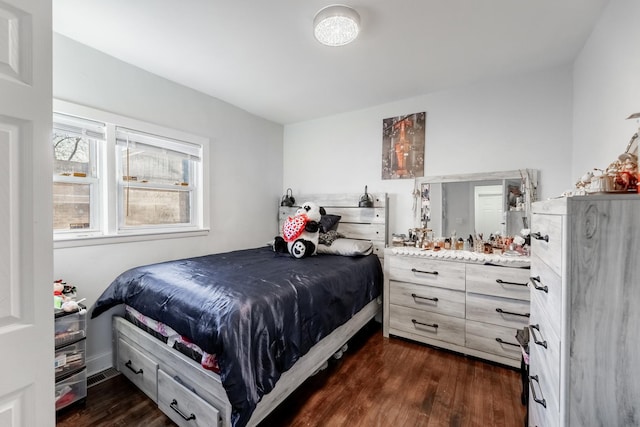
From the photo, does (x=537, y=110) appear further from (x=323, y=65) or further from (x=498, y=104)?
(x=323, y=65)

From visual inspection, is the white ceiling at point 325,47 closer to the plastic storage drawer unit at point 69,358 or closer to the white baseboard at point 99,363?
the plastic storage drawer unit at point 69,358

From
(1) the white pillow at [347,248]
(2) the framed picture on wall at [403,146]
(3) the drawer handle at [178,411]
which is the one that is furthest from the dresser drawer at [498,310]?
(3) the drawer handle at [178,411]

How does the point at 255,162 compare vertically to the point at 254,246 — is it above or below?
above

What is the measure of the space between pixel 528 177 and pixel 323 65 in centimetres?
206

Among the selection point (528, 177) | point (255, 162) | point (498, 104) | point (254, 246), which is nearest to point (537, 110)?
point (498, 104)

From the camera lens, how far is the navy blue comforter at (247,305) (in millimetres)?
1250

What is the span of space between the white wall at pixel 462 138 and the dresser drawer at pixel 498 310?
100 cm

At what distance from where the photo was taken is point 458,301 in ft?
7.39

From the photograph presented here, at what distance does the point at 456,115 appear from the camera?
266 cm

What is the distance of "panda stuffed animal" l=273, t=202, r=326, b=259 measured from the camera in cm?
254

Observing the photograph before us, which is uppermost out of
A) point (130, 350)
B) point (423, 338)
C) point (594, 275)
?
point (594, 275)

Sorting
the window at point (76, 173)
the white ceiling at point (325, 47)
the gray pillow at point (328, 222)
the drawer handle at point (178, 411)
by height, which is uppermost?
the white ceiling at point (325, 47)

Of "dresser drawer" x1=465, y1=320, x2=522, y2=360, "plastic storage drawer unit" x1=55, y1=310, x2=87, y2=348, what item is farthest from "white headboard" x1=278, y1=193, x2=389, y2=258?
"plastic storage drawer unit" x1=55, y1=310, x2=87, y2=348

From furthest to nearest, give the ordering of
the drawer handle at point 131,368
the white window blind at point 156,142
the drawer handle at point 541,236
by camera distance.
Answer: the white window blind at point 156,142
the drawer handle at point 131,368
the drawer handle at point 541,236
